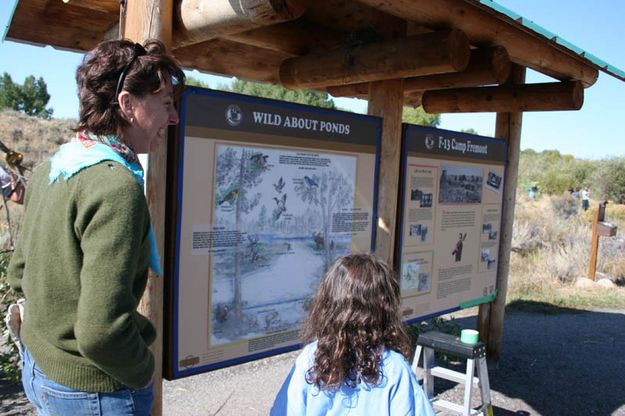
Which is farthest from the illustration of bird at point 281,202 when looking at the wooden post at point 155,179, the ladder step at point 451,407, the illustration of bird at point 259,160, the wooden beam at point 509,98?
the wooden beam at point 509,98

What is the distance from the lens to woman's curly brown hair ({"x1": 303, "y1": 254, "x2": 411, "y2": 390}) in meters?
1.78

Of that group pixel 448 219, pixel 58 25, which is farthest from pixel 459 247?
pixel 58 25

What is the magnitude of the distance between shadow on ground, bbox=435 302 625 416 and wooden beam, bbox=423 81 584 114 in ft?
8.30

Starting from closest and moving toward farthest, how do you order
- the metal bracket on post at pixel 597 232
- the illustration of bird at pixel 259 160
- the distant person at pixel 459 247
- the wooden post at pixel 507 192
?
the illustration of bird at pixel 259 160 → the distant person at pixel 459 247 → the wooden post at pixel 507 192 → the metal bracket on post at pixel 597 232

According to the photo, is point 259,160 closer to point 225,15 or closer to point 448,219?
point 225,15

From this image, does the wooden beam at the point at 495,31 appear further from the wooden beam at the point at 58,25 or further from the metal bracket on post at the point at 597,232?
the metal bracket on post at the point at 597,232

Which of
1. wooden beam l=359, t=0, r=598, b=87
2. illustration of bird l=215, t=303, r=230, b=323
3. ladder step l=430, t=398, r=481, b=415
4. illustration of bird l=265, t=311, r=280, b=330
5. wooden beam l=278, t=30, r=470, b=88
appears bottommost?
ladder step l=430, t=398, r=481, b=415

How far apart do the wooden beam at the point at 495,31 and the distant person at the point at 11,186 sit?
3.40m

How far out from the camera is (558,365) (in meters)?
5.91

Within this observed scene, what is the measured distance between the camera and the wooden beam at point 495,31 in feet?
10.2

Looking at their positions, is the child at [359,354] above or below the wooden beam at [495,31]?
below

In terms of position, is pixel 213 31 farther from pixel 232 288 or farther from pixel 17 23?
pixel 17 23

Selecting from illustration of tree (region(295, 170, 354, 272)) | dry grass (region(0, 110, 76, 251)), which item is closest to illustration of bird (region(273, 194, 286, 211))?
illustration of tree (region(295, 170, 354, 272))

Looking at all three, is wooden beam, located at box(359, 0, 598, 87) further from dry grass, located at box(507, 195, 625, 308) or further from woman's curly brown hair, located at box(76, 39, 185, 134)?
dry grass, located at box(507, 195, 625, 308)
